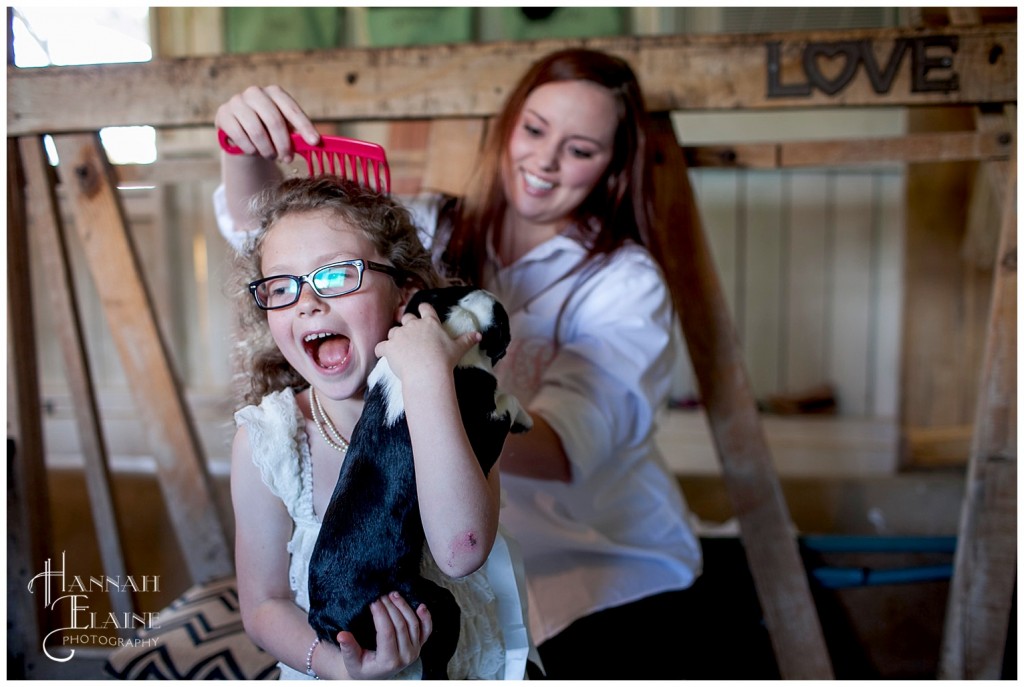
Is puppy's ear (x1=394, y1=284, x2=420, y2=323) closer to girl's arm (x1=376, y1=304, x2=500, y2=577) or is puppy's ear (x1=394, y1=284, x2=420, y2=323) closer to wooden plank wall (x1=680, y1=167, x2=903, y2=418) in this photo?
girl's arm (x1=376, y1=304, x2=500, y2=577)

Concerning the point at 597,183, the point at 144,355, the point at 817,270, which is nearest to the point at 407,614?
the point at 597,183

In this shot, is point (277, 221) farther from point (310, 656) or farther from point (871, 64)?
point (871, 64)

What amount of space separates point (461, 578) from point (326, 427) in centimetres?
15

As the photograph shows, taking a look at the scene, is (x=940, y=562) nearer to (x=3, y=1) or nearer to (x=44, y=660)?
(x=44, y=660)

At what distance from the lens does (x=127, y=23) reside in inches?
33.6

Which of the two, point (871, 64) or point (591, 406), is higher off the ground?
point (871, 64)

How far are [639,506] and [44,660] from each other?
0.69 meters

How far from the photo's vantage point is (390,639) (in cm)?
52

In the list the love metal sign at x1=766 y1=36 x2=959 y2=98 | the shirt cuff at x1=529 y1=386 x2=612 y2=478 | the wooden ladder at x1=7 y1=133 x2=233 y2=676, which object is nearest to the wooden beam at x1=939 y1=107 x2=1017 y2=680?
the love metal sign at x1=766 y1=36 x2=959 y2=98

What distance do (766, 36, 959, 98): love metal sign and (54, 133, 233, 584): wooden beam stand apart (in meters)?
0.93

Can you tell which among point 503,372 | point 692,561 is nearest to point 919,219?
point 692,561

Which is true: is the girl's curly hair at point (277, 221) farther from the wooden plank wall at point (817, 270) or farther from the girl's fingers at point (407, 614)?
the wooden plank wall at point (817, 270)

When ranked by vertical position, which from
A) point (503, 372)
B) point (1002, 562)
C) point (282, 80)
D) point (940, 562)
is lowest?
point (940, 562)

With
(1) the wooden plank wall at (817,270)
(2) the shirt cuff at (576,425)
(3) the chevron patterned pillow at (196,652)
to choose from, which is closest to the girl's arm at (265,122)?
(2) the shirt cuff at (576,425)
